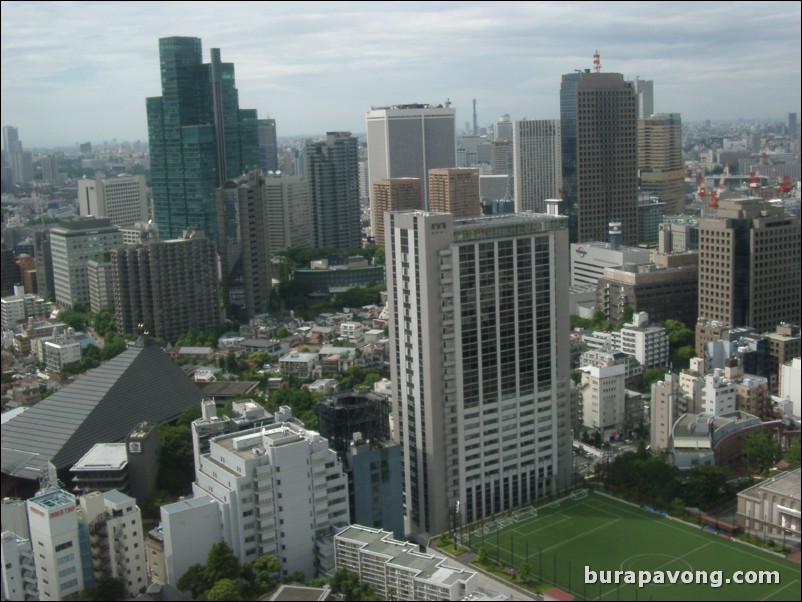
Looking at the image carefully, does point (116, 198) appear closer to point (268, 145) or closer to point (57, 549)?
point (268, 145)

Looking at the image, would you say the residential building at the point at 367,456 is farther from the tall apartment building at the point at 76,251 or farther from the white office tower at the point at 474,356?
the tall apartment building at the point at 76,251

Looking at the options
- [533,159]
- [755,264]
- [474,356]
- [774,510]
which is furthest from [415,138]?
[774,510]

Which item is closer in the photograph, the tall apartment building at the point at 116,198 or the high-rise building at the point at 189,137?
the high-rise building at the point at 189,137

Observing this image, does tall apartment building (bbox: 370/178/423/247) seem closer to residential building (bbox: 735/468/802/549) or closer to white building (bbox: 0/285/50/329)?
white building (bbox: 0/285/50/329)

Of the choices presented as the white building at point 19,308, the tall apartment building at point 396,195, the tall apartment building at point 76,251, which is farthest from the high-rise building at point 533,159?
the white building at point 19,308

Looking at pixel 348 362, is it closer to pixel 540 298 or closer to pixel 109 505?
pixel 540 298

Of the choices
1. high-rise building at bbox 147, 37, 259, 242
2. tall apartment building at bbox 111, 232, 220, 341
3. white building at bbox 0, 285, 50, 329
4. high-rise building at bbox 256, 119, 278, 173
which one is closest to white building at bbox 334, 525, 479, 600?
tall apartment building at bbox 111, 232, 220, 341
